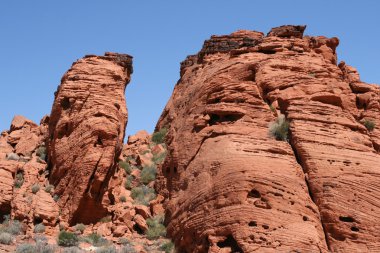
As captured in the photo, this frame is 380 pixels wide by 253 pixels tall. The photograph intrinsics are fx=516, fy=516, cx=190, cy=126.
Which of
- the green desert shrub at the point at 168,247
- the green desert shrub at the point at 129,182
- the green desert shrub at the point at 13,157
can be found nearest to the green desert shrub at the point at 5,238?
the green desert shrub at the point at 168,247

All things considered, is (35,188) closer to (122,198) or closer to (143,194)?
(122,198)

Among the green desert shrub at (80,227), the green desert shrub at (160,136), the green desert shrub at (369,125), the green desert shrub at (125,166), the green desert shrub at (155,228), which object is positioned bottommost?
the green desert shrub at (80,227)

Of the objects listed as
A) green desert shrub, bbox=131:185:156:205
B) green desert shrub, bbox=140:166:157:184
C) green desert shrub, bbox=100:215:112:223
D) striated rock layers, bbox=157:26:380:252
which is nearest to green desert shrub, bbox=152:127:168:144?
green desert shrub, bbox=140:166:157:184

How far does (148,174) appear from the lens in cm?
3034

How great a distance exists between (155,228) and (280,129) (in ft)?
24.7

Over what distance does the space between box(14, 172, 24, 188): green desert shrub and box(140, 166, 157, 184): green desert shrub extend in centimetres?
689

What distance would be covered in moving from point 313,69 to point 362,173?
25.4 feet

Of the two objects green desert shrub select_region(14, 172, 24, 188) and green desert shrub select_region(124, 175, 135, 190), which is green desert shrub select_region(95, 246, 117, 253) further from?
green desert shrub select_region(124, 175, 135, 190)

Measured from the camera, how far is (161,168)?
93.9 feet

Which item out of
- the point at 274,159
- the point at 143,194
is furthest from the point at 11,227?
the point at 274,159

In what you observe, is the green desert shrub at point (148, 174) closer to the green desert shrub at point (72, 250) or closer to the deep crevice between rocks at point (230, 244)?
the green desert shrub at point (72, 250)

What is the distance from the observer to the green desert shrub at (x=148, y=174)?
29984 millimetres

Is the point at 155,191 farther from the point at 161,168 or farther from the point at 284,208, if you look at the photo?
the point at 284,208

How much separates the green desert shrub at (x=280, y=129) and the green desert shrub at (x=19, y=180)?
1264 centimetres
